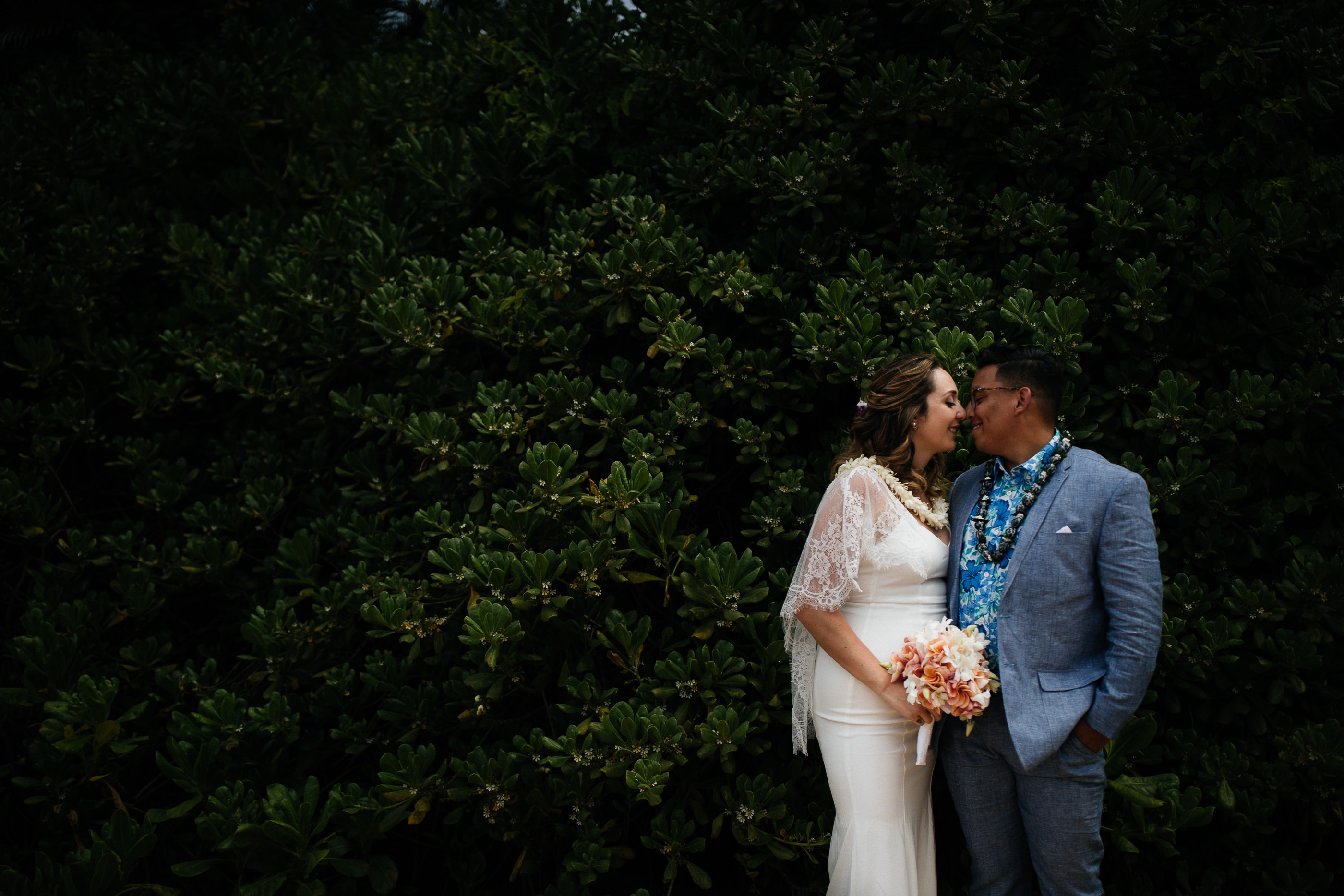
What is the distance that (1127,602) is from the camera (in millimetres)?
2172

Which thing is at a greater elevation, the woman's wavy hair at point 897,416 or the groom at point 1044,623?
the woman's wavy hair at point 897,416

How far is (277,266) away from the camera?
4223mm

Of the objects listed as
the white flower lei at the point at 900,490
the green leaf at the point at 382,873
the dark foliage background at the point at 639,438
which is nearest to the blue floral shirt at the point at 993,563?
the white flower lei at the point at 900,490

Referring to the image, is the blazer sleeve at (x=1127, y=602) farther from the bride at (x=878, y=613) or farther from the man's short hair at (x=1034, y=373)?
the bride at (x=878, y=613)

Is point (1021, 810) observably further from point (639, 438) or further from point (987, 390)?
point (639, 438)

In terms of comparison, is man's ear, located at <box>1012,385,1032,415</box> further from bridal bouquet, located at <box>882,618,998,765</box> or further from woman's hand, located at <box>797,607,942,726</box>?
woman's hand, located at <box>797,607,942,726</box>

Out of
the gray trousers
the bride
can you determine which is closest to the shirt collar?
the bride

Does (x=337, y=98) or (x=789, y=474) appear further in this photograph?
(x=337, y=98)

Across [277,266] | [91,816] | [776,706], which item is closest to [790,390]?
[776,706]

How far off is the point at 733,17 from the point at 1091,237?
6.46ft

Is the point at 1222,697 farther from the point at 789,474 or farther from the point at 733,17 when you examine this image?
the point at 733,17

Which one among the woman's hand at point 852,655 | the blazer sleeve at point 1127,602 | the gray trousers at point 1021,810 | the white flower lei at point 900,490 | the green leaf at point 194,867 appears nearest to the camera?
the blazer sleeve at point 1127,602

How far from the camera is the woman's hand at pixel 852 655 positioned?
238cm

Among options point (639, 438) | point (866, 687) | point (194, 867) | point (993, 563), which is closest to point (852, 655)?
point (866, 687)
